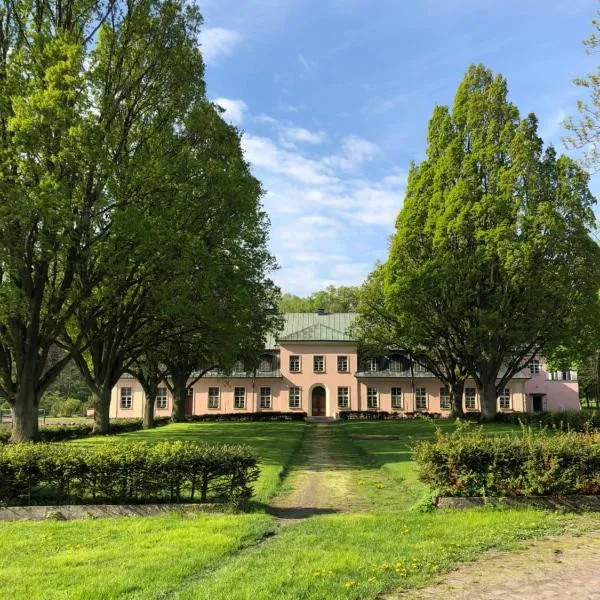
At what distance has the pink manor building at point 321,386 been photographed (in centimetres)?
5088

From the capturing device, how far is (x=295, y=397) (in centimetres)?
5116

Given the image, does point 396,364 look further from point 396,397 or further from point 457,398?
point 457,398

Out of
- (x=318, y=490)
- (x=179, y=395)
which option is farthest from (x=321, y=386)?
(x=318, y=490)

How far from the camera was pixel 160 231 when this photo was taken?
1797 centimetres

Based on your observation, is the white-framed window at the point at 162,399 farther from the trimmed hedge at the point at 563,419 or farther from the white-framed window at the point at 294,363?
the trimmed hedge at the point at 563,419

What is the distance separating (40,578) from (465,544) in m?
5.10

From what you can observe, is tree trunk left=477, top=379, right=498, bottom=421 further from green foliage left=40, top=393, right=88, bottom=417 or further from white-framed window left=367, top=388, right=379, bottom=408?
green foliage left=40, top=393, right=88, bottom=417

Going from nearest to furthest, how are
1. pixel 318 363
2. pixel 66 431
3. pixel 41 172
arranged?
pixel 41 172 < pixel 66 431 < pixel 318 363

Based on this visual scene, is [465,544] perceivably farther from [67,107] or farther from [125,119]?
[125,119]

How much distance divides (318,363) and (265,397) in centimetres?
575

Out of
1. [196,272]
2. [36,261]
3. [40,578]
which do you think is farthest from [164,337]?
[40,578]

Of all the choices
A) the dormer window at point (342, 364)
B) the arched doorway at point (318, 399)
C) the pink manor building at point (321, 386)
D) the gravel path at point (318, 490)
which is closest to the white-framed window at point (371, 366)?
the pink manor building at point (321, 386)

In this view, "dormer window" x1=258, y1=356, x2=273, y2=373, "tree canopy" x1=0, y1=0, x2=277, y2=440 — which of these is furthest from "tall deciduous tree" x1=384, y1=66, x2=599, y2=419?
"dormer window" x1=258, y1=356, x2=273, y2=373

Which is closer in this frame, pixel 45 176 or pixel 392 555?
pixel 392 555
